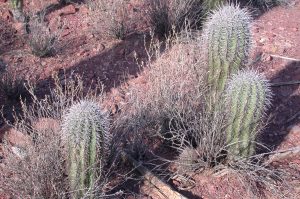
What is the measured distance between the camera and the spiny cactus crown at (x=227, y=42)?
4207mm

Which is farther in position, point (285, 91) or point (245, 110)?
point (285, 91)

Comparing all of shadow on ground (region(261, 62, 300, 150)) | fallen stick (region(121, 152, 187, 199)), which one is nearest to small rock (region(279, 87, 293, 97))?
shadow on ground (region(261, 62, 300, 150))

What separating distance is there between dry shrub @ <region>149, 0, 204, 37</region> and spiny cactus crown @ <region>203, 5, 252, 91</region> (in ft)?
5.76

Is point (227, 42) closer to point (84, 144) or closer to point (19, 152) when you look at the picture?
point (84, 144)

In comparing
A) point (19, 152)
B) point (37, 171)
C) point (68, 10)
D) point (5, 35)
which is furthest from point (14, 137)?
point (68, 10)

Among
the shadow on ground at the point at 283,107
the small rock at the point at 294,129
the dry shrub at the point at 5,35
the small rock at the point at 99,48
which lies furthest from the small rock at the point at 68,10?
the small rock at the point at 294,129

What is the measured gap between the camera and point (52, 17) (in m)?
6.88

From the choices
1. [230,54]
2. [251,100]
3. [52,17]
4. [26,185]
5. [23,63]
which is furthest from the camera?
[52,17]

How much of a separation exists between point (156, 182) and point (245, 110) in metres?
0.93

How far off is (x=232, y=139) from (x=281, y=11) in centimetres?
390

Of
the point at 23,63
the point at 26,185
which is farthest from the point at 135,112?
the point at 23,63

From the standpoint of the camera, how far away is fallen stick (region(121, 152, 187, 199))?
3.81m

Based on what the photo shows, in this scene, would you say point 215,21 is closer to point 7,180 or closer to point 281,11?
point 7,180

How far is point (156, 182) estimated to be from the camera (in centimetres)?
391
